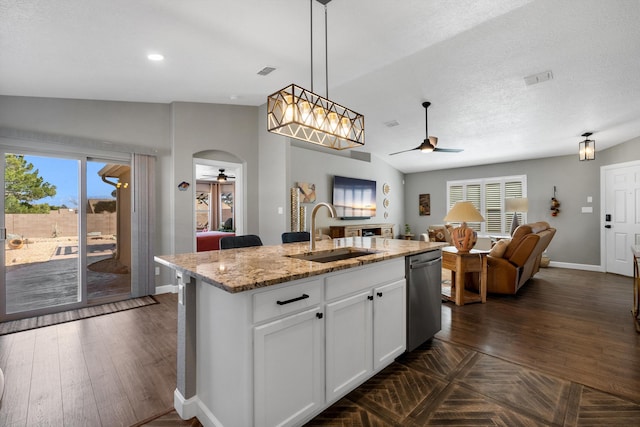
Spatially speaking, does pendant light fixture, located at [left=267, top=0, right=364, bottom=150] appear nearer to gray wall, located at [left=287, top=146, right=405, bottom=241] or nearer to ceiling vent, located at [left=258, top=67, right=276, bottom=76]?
ceiling vent, located at [left=258, top=67, right=276, bottom=76]

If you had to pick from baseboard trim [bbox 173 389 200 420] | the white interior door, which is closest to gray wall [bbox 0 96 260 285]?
baseboard trim [bbox 173 389 200 420]

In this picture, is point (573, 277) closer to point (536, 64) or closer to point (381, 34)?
point (536, 64)

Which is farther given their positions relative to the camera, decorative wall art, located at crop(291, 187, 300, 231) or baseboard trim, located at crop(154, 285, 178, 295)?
decorative wall art, located at crop(291, 187, 300, 231)

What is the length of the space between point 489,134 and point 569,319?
3.60 metres

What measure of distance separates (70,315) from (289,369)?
11.8 feet

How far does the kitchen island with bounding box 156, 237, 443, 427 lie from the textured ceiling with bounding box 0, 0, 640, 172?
204cm

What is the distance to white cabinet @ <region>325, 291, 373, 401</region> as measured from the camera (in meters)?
1.76

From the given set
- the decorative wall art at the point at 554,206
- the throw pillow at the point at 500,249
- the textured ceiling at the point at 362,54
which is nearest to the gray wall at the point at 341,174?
the textured ceiling at the point at 362,54

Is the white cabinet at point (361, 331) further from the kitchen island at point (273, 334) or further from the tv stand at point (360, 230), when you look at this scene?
the tv stand at point (360, 230)

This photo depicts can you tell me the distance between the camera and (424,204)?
895 centimetres

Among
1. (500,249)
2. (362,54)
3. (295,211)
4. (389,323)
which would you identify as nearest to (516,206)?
(500,249)

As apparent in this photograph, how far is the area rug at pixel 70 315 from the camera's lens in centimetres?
322

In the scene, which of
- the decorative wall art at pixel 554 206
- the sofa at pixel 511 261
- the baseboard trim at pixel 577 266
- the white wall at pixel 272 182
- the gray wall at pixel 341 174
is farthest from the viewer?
the decorative wall art at pixel 554 206

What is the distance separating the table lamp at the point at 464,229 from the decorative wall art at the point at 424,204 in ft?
16.1
